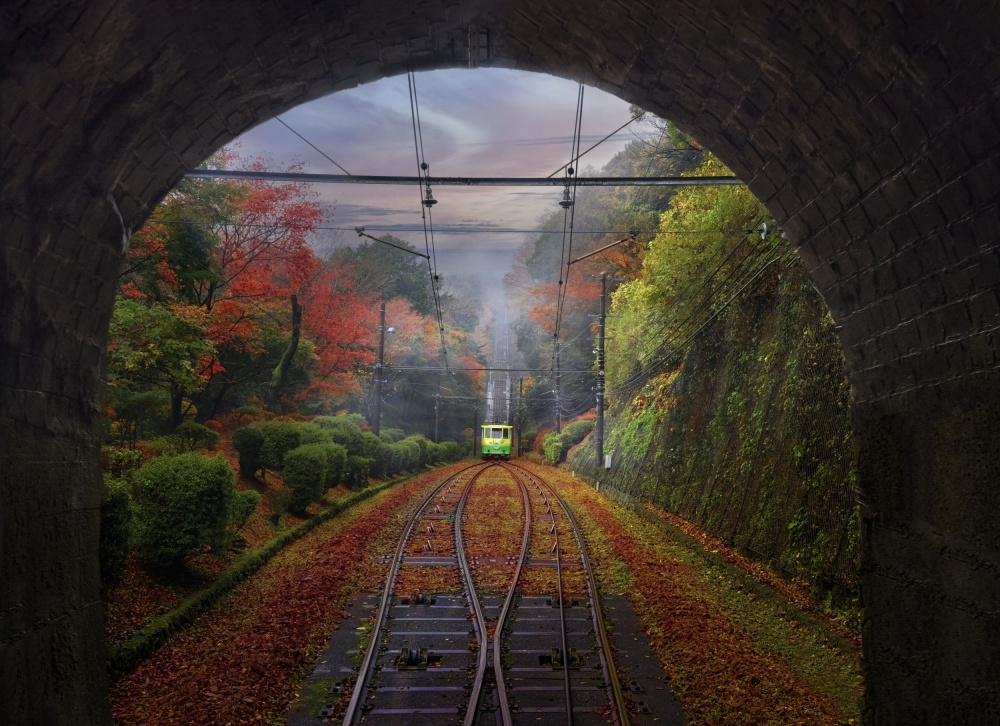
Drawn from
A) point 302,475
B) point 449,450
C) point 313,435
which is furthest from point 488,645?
point 449,450

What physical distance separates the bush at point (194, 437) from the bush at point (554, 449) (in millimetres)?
24599

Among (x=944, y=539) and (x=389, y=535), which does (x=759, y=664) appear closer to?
(x=944, y=539)

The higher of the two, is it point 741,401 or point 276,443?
point 741,401

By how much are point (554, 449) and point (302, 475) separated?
25.8 meters

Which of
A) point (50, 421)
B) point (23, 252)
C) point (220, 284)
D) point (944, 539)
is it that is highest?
point (220, 284)

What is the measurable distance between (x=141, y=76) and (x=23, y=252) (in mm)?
1036

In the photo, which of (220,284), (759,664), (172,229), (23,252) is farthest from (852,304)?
(220,284)

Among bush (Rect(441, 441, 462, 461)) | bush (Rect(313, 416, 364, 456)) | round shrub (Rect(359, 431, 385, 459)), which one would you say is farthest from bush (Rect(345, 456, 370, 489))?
bush (Rect(441, 441, 462, 461))

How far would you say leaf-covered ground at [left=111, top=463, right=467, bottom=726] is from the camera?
5.68 meters

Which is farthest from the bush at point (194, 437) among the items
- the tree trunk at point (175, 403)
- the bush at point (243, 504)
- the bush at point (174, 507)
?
the bush at point (174, 507)

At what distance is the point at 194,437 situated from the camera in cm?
1478

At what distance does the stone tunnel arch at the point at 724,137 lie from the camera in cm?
326

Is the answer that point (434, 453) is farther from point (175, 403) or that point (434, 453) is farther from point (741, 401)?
point (741, 401)

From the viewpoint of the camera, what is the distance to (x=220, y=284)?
16703 millimetres
